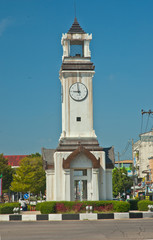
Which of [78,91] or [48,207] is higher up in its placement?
[78,91]

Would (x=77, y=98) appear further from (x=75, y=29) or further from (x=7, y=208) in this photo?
(x=7, y=208)

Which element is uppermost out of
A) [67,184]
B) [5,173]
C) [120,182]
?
[5,173]

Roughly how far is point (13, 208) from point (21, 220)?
12.8 feet

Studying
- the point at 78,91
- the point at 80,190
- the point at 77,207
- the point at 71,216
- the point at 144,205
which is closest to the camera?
the point at 71,216

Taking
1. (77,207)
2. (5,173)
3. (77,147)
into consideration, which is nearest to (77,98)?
(77,147)

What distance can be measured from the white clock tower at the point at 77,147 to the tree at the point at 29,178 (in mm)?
32270

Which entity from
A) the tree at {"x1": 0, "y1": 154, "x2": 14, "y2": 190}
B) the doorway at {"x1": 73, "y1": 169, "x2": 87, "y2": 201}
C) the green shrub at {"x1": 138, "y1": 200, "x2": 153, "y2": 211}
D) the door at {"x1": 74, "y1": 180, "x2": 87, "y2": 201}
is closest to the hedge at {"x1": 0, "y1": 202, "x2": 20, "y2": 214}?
the doorway at {"x1": 73, "y1": 169, "x2": 87, "y2": 201}

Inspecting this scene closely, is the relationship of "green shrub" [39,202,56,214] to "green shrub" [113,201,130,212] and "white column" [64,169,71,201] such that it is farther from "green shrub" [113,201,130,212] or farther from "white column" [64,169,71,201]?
"white column" [64,169,71,201]

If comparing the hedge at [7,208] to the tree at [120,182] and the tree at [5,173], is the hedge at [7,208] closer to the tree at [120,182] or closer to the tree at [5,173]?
the tree at [120,182]

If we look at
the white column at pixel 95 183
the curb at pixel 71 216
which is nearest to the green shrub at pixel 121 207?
the curb at pixel 71 216

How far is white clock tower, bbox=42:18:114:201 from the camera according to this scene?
3659 cm

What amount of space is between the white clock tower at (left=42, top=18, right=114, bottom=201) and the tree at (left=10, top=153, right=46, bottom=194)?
3227 centimetres

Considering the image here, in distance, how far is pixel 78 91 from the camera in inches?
1550

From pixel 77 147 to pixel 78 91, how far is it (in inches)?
234
